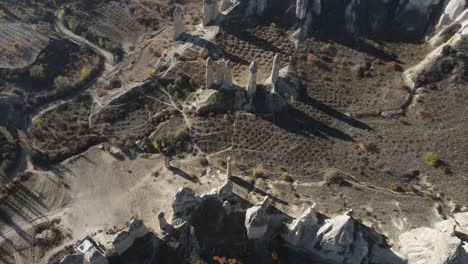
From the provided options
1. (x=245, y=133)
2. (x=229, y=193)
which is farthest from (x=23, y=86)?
(x=229, y=193)

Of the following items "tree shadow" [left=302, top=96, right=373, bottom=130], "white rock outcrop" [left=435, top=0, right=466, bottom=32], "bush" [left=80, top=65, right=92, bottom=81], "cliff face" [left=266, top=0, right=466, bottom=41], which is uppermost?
"white rock outcrop" [left=435, top=0, right=466, bottom=32]

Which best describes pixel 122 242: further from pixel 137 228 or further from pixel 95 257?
pixel 95 257

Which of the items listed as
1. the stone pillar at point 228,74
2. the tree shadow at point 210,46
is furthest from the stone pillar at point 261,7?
the stone pillar at point 228,74

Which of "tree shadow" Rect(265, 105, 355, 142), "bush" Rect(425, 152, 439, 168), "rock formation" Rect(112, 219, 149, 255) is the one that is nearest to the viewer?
"rock formation" Rect(112, 219, 149, 255)

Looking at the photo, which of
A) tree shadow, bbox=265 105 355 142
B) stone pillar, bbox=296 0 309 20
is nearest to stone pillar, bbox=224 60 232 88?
tree shadow, bbox=265 105 355 142

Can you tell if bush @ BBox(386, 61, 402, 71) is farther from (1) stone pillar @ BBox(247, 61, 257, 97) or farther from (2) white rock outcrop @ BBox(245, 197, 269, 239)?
(2) white rock outcrop @ BBox(245, 197, 269, 239)

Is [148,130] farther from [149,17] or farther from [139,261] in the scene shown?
[149,17]
